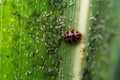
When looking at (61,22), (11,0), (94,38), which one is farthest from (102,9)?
(11,0)

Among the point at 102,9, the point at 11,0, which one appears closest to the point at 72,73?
the point at 102,9

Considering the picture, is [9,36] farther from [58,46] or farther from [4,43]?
[58,46]

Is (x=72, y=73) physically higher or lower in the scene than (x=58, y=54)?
lower

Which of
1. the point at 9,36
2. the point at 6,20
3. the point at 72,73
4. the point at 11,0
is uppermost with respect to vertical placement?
the point at 11,0

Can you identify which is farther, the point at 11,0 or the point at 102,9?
the point at 11,0

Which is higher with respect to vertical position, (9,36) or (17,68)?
(9,36)

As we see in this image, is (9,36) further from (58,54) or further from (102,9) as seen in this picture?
(102,9)
